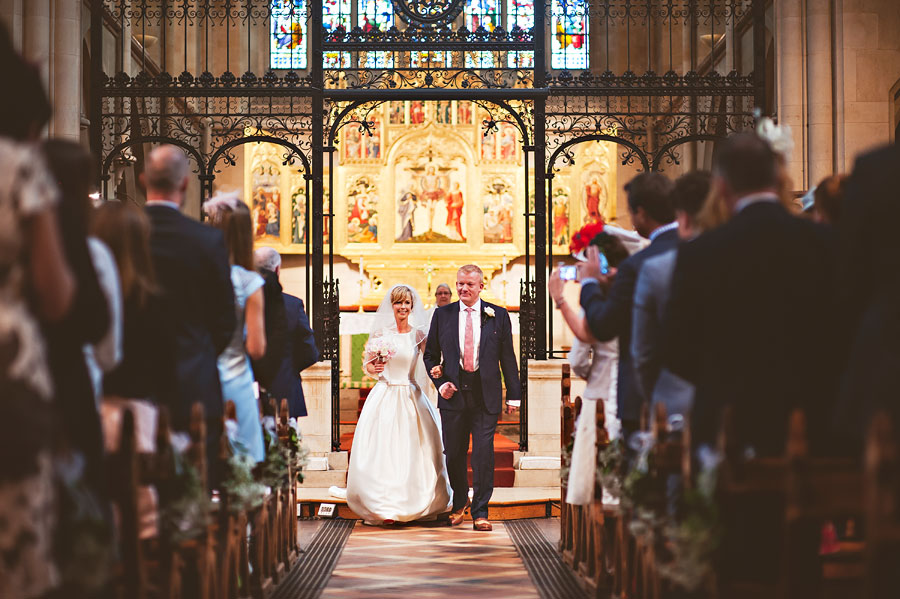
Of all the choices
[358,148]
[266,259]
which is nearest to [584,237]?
[266,259]

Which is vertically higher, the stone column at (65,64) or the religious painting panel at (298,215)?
the stone column at (65,64)

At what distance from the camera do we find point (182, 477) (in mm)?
4121

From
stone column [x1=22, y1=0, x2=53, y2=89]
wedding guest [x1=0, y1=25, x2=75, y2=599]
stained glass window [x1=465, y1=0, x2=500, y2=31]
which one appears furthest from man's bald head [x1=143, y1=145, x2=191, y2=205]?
stained glass window [x1=465, y1=0, x2=500, y2=31]

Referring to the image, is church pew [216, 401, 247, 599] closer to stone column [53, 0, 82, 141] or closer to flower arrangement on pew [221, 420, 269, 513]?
flower arrangement on pew [221, 420, 269, 513]

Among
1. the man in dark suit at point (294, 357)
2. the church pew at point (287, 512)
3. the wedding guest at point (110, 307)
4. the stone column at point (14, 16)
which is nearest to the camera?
the wedding guest at point (110, 307)

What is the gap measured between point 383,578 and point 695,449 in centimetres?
349

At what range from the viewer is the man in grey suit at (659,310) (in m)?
4.68

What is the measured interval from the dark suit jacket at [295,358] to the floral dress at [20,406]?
16.2 ft

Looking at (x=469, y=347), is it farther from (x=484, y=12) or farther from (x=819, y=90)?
(x=484, y=12)

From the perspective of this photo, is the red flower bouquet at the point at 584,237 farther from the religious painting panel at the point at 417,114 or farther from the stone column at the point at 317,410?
the religious painting panel at the point at 417,114

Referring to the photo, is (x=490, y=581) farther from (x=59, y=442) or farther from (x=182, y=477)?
(x=59, y=442)

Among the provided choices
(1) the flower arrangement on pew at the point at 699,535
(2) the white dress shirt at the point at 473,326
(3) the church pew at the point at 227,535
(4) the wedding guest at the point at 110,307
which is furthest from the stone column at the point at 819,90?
(4) the wedding guest at the point at 110,307

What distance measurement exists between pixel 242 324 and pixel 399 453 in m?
3.91

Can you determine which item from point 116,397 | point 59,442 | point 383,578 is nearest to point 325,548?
point 383,578
